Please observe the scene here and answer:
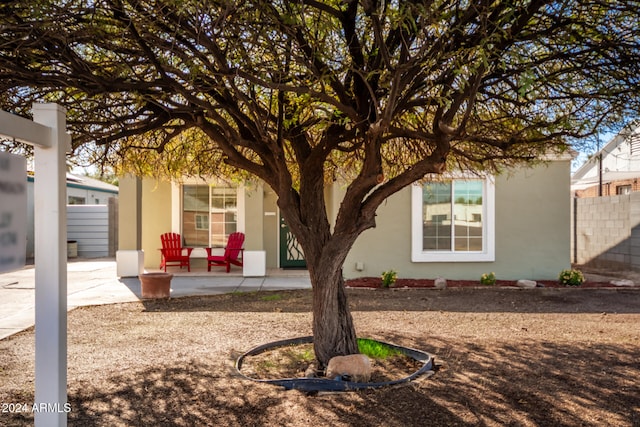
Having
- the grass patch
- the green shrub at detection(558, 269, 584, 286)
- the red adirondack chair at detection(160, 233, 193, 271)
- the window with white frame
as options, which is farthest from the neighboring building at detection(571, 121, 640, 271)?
the red adirondack chair at detection(160, 233, 193, 271)

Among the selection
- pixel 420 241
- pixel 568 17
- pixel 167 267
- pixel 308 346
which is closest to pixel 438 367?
pixel 308 346

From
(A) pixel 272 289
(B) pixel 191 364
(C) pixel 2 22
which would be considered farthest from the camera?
(A) pixel 272 289

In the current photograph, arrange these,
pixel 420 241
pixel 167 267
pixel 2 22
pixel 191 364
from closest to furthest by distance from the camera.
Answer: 1. pixel 2 22
2. pixel 191 364
3. pixel 420 241
4. pixel 167 267

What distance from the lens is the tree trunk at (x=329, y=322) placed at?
17.3 ft

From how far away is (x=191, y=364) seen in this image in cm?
552

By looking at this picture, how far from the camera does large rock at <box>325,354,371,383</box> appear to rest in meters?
4.80

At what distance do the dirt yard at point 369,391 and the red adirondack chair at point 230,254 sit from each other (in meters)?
3.87

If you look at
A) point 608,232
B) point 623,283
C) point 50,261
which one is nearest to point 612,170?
point 608,232

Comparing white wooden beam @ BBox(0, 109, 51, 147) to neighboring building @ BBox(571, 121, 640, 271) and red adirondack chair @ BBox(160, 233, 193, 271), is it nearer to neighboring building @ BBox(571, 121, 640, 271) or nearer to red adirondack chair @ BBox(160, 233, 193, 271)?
red adirondack chair @ BBox(160, 233, 193, 271)

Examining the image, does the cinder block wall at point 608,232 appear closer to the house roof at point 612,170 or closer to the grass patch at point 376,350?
the house roof at point 612,170

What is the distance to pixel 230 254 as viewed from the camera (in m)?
13.5

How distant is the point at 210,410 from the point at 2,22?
3.55 metres

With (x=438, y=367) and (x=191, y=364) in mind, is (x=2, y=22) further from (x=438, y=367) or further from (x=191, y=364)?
(x=438, y=367)

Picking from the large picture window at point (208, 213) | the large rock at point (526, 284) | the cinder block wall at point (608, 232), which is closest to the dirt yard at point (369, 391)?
the large rock at point (526, 284)
